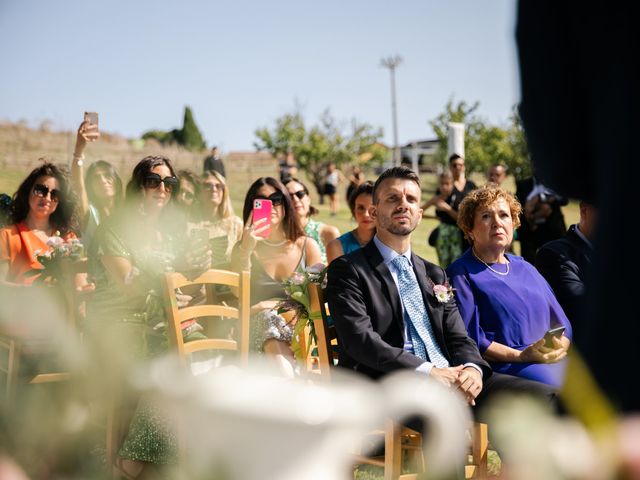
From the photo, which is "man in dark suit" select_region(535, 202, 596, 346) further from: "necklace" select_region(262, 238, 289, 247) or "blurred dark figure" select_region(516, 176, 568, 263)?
"blurred dark figure" select_region(516, 176, 568, 263)

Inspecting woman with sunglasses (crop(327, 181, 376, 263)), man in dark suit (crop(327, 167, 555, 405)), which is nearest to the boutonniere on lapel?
man in dark suit (crop(327, 167, 555, 405))

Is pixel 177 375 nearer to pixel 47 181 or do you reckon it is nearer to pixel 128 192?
pixel 128 192

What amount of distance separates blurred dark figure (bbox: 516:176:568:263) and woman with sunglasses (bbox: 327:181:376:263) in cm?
243

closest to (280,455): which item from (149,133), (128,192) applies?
(128,192)

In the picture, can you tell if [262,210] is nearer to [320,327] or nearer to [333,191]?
[320,327]

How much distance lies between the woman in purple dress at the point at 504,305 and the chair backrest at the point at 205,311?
1.19 meters

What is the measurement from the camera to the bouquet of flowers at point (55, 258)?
4.43m

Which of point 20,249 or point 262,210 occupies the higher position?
point 262,210

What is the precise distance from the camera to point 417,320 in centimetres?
362

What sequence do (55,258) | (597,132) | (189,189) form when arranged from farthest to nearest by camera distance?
(189,189)
(55,258)
(597,132)

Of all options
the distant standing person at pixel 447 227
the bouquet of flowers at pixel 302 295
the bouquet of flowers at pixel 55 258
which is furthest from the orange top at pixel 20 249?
the distant standing person at pixel 447 227

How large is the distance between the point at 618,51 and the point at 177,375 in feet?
2.55

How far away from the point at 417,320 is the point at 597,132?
2.63 meters

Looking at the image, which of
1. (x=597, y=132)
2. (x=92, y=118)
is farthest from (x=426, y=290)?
(x=92, y=118)
